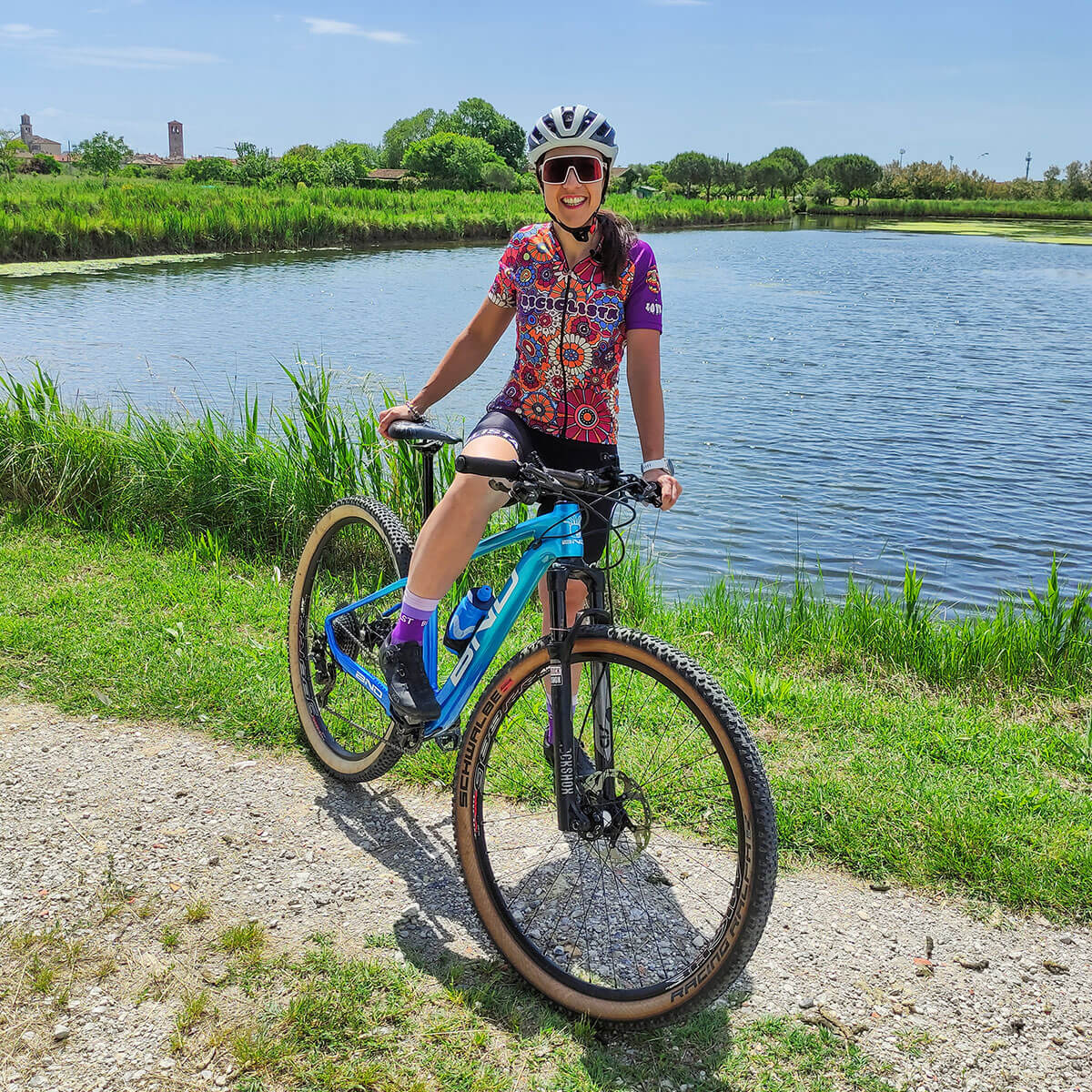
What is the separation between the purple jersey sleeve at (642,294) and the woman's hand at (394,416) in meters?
0.78

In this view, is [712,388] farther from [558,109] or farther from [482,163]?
[482,163]

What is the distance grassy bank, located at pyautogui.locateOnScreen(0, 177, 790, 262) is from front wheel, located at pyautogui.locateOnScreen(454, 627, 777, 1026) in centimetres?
A: 2879

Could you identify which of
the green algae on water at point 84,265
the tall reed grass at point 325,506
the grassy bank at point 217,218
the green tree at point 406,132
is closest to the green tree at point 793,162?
the green tree at point 406,132

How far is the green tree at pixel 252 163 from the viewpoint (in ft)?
240

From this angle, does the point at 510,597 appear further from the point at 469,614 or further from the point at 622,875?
the point at 622,875

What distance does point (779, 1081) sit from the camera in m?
2.41

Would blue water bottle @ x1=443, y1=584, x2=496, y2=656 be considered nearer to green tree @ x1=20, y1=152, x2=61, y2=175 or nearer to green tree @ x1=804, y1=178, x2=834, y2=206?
green tree @ x1=20, y1=152, x2=61, y2=175

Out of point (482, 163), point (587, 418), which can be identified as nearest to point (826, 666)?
point (587, 418)

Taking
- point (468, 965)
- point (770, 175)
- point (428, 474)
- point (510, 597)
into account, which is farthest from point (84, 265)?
point (770, 175)

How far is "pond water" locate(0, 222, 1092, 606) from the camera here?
8.98 metres

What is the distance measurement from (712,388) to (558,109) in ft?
41.1

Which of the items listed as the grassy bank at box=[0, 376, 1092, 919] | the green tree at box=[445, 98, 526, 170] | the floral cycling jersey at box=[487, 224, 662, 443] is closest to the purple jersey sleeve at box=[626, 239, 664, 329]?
the floral cycling jersey at box=[487, 224, 662, 443]

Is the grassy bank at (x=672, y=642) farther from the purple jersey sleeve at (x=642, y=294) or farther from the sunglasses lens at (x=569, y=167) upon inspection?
the sunglasses lens at (x=569, y=167)

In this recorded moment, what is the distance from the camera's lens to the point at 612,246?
2959mm
